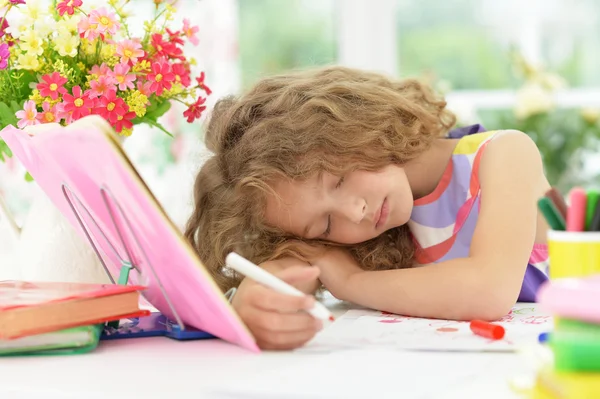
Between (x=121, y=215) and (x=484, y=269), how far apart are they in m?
0.46

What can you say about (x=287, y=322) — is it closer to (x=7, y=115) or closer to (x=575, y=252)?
(x=575, y=252)

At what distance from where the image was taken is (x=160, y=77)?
1097mm

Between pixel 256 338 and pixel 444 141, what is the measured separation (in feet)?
2.19

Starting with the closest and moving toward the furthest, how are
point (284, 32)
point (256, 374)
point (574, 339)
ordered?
1. point (574, 339)
2. point (256, 374)
3. point (284, 32)

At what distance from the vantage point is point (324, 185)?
1153 mm

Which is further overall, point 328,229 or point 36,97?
point 328,229

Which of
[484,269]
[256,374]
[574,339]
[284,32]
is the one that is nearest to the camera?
[574,339]

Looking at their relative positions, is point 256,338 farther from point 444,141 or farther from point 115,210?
point 444,141

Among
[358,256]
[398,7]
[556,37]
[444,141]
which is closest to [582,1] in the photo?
[556,37]

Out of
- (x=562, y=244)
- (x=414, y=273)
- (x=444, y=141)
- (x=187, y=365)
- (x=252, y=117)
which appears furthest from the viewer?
(x=444, y=141)

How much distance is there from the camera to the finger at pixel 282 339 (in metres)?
0.83

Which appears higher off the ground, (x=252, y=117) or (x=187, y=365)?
(x=252, y=117)

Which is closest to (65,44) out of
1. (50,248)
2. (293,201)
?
(50,248)

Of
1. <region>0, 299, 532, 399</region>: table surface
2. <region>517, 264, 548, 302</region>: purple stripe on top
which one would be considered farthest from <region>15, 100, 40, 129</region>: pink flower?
<region>517, 264, 548, 302</region>: purple stripe on top
